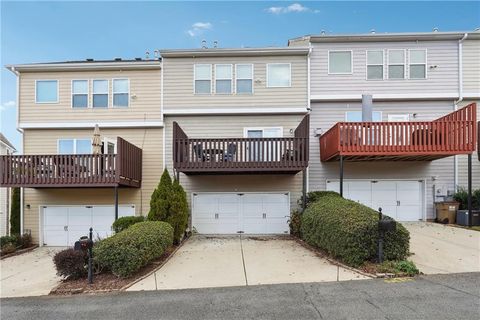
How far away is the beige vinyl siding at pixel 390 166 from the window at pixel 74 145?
376 inches

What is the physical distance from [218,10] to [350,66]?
6.19m

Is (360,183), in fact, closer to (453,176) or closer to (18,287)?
(453,176)

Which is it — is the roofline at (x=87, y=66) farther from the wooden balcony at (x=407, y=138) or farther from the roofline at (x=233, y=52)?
the wooden balcony at (x=407, y=138)

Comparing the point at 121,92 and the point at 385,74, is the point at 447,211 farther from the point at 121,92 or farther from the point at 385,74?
the point at 121,92

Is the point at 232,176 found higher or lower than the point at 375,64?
lower

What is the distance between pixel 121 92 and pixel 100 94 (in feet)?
3.01

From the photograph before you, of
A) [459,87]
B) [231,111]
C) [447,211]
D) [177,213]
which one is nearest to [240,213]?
[177,213]

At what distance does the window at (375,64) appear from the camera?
543 inches

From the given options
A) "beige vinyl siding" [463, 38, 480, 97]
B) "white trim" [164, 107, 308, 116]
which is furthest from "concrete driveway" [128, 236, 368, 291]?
"beige vinyl siding" [463, 38, 480, 97]

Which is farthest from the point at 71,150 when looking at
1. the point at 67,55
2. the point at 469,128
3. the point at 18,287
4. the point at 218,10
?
the point at 469,128

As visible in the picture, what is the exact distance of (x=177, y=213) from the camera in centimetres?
1102

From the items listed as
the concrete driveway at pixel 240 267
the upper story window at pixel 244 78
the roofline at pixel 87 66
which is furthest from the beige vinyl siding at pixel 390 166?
the roofline at pixel 87 66

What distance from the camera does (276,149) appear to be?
1176 centimetres

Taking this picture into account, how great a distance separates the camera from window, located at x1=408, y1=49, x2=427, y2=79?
13.7m
